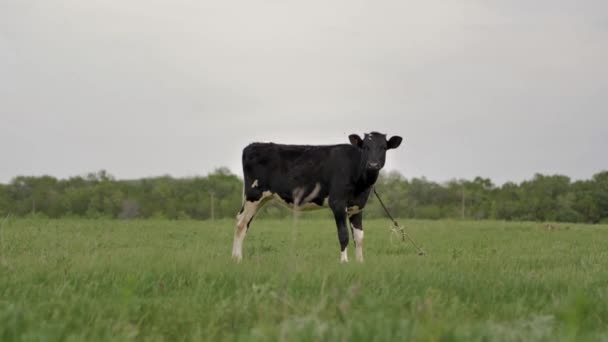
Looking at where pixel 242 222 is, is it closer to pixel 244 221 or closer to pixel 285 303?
pixel 244 221

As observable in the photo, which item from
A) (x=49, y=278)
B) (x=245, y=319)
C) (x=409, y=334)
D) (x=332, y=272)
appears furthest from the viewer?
(x=332, y=272)

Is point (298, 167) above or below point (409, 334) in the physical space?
above

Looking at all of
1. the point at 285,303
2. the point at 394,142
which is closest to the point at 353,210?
the point at 394,142

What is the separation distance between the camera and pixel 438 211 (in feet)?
255

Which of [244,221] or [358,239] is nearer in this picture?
[358,239]

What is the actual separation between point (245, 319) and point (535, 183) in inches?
3188

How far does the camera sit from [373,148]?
37.0ft

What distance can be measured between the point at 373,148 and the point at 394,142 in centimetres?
91

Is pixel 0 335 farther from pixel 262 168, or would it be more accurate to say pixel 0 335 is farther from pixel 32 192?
pixel 32 192

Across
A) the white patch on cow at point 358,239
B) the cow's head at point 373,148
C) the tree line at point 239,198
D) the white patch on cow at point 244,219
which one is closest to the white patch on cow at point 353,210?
the white patch on cow at point 358,239

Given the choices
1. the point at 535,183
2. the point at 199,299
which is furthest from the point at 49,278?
the point at 535,183

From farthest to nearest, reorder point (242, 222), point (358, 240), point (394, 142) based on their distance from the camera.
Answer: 1. point (242, 222)
2. point (394, 142)
3. point (358, 240)

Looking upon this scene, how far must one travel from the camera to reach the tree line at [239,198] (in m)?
59.0

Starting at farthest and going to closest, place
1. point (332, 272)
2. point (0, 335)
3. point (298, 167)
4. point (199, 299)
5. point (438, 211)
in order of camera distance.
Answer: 1. point (438, 211)
2. point (298, 167)
3. point (332, 272)
4. point (199, 299)
5. point (0, 335)
